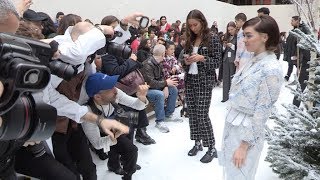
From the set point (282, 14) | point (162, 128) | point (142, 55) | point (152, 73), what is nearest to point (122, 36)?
point (152, 73)

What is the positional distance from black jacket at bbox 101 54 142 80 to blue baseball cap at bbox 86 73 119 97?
28.2 inches

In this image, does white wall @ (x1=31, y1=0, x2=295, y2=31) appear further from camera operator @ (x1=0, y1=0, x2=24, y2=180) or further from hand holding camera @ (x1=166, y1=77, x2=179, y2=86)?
camera operator @ (x1=0, y1=0, x2=24, y2=180)

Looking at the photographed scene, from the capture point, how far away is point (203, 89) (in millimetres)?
4008

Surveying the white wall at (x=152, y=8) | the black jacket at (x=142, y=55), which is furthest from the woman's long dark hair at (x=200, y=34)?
the white wall at (x=152, y=8)

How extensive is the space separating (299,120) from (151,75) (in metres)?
2.64

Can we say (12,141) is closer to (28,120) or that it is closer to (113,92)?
(28,120)

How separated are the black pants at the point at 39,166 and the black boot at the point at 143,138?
92.1 inches

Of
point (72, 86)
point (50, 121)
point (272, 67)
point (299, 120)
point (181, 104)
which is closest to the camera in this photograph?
point (50, 121)

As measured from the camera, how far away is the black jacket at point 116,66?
3.42 m

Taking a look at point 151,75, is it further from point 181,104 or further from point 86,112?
point 86,112

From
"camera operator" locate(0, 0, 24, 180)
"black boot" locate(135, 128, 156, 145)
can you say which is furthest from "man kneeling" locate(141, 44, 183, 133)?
"camera operator" locate(0, 0, 24, 180)

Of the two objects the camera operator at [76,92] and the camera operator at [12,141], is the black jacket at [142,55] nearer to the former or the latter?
the camera operator at [76,92]

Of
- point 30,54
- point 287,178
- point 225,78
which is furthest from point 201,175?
point 225,78

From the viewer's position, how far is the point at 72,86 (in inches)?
101
